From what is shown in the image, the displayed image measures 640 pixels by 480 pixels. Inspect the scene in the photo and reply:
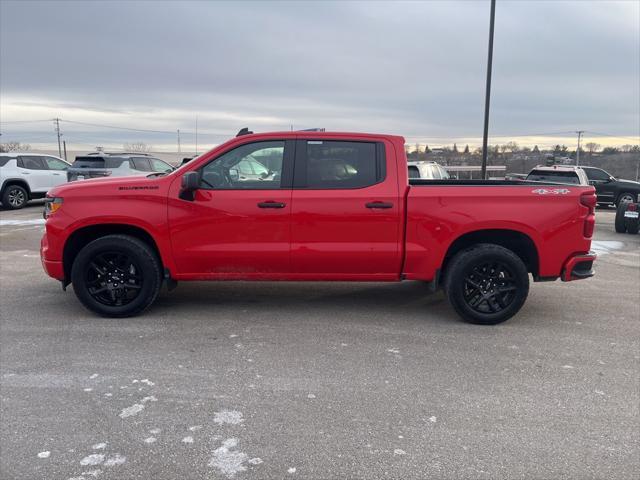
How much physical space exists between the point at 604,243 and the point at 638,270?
307cm

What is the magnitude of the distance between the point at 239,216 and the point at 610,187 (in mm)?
17766

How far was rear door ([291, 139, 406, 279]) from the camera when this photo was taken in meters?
5.35

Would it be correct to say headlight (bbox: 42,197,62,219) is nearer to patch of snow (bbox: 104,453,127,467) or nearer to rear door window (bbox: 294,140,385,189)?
rear door window (bbox: 294,140,385,189)

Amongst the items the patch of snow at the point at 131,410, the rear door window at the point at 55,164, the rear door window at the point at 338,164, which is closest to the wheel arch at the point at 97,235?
the rear door window at the point at 338,164

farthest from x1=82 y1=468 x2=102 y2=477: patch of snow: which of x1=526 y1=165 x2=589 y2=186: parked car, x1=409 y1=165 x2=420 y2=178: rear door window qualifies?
x1=526 y1=165 x2=589 y2=186: parked car

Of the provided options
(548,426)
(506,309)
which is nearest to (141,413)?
(548,426)

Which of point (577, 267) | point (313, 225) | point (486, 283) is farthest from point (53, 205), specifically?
point (577, 267)

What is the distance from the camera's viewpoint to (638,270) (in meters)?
8.55

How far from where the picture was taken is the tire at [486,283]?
5.38 metres

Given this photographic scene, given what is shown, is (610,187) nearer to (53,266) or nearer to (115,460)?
(53,266)

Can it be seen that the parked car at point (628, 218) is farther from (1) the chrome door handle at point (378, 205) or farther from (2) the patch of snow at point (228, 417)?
(2) the patch of snow at point (228, 417)

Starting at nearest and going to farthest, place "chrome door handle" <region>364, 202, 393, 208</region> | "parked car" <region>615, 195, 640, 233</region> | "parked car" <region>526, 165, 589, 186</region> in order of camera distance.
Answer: "chrome door handle" <region>364, 202, 393, 208</region> < "parked car" <region>615, 195, 640, 233</region> < "parked car" <region>526, 165, 589, 186</region>

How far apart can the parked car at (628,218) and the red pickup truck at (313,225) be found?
8.51m

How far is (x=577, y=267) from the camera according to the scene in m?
5.49
